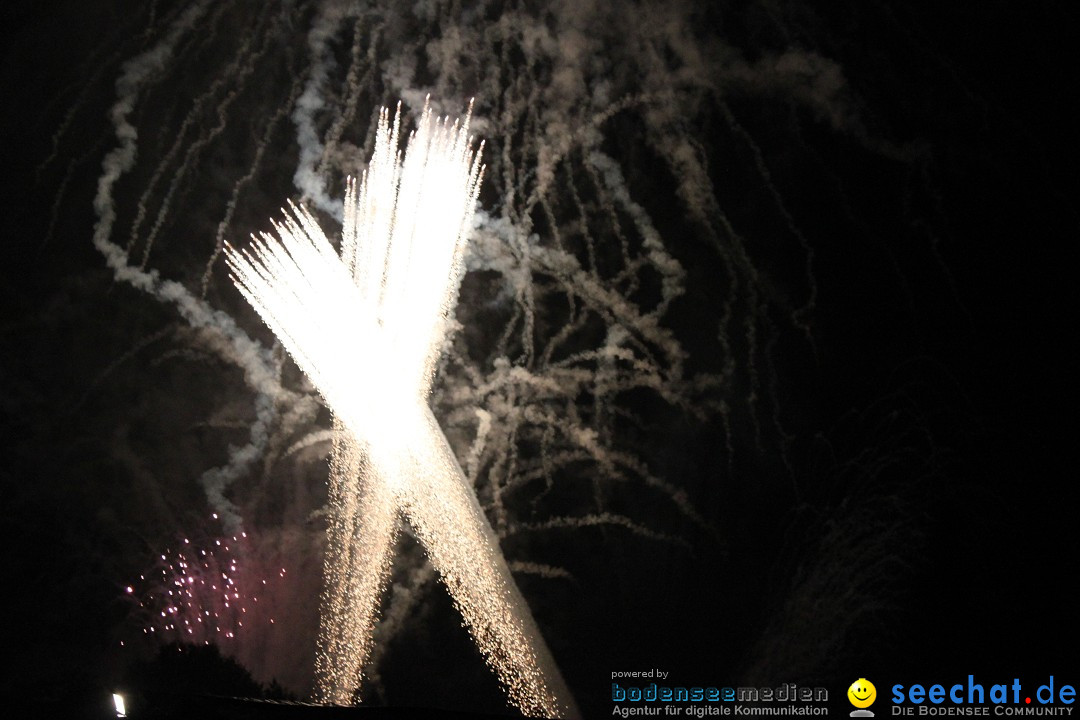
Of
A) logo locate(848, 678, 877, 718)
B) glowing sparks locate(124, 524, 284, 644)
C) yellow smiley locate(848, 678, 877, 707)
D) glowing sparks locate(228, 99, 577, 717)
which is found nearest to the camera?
logo locate(848, 678, 877, 718)

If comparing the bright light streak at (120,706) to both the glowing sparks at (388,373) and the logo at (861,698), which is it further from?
the logo at (861,698)

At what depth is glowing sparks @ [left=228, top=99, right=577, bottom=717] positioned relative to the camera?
503 inches

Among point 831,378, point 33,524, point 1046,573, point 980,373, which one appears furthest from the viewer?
point 33,524

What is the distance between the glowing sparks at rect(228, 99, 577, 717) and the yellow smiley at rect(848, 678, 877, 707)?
6.21m

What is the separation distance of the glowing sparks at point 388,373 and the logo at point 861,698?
6.21 metres

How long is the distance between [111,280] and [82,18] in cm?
506

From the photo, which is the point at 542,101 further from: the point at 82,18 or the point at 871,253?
the point at 82,18

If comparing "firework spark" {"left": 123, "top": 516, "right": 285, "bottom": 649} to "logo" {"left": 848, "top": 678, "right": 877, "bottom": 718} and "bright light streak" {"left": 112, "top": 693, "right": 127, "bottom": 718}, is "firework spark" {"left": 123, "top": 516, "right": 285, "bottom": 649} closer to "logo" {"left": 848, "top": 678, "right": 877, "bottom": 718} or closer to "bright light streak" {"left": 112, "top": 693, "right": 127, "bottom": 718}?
"bright light streak" {"left": 112, "top": 693, "right": 127, "bottom": 718}

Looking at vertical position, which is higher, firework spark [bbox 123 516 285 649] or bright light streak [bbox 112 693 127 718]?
firework spark [bbox 123 516 285 649]

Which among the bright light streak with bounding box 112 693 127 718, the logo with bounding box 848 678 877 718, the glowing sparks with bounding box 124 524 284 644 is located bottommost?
the logo with bounding box 848 678 877 718

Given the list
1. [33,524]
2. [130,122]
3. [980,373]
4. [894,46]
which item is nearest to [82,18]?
[130,122]

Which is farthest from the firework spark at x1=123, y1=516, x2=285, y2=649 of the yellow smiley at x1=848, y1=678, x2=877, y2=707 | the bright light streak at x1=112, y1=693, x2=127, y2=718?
the yellow smiley at x1=848, y1=678, x2=877, y2=707

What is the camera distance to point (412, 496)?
14.3m

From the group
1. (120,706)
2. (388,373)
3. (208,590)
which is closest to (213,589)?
(208,590)
